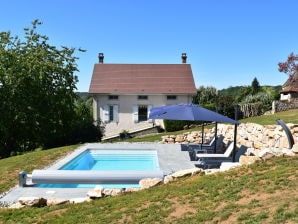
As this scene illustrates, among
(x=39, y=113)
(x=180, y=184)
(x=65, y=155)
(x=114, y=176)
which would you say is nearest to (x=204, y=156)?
(x=114, y=176)

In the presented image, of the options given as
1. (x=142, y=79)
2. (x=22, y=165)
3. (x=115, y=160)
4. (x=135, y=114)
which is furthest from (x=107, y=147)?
(x=142, y=79)

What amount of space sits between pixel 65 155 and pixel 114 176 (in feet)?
21.8

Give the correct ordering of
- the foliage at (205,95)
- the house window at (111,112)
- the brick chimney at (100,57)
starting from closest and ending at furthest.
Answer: the house window at (111,112)
the brick chimney at (100,57)
the foliage at (205,95)

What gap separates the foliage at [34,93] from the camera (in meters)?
24.8

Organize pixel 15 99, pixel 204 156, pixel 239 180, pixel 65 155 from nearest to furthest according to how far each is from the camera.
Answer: pixel 239 180
pixel 204 156
pixel 65 155
pixel 15 99

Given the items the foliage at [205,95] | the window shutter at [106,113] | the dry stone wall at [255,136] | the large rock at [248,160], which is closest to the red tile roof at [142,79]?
the window shutter at [106,113]

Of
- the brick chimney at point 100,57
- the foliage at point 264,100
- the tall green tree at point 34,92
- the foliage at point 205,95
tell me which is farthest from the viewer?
the foliage at point 205,95

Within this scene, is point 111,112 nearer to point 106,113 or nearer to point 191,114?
point 106,113

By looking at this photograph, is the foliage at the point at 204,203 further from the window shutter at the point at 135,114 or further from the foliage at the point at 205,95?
the foliage at the point at 205,95

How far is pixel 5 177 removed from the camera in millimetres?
11961

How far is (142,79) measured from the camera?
38.6 metres

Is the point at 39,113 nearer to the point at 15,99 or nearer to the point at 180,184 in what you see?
the point at 15,99

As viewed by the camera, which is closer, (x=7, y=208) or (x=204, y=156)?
(x=7, y=208)

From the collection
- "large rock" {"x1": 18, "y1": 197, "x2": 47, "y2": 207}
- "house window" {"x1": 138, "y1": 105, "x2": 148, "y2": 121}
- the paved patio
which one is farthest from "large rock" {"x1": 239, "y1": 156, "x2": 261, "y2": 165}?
"house window" {"x1": 138, "y1": 105, "x2": 148, "y2": 121}
